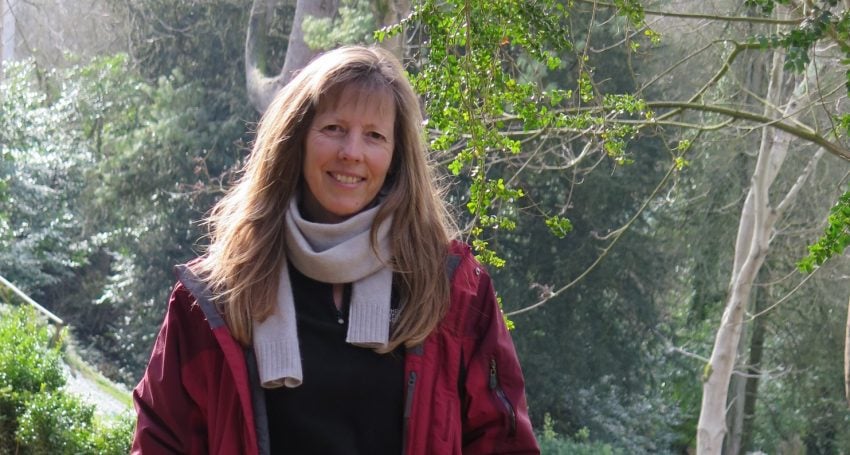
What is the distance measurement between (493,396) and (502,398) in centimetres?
2

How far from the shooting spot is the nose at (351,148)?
2.45 metres

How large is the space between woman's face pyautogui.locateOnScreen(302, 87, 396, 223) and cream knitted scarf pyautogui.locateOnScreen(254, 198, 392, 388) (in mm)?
51

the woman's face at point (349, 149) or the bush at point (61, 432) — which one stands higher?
the woman's face at point (349, 149)

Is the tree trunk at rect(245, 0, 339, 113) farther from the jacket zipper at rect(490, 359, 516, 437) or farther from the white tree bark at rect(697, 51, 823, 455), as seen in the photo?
the jacket zipper at rect(490, 359, 516, 437)

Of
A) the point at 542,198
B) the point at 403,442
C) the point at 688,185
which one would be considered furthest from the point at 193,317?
the point at 688,185

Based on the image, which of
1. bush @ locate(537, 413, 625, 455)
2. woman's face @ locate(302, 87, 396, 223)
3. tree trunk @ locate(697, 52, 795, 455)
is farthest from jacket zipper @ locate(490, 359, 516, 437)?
bush @ locate(537, 413, 625, 455)

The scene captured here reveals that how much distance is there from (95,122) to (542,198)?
966cm

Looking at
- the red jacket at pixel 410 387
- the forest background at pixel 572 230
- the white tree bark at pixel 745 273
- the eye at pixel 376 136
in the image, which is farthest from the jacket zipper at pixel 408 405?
the white tree bark at pixel 745 273

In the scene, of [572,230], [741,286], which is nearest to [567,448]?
[572,230]

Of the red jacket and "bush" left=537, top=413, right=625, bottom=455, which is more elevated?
the red jacket

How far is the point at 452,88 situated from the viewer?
444cm

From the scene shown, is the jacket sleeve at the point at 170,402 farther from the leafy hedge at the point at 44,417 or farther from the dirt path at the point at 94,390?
the dirt path at the point at 94,390

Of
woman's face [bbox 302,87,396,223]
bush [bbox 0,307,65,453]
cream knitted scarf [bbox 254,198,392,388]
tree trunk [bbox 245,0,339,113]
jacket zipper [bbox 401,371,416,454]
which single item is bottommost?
bush [bbox 0,307,65,453]

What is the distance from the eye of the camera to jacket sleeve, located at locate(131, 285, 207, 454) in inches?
94.7
